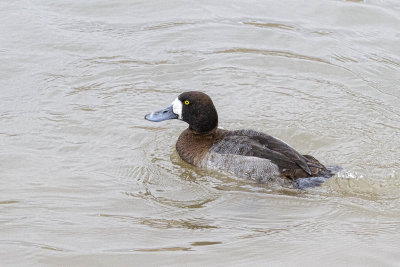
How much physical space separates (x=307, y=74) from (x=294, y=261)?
16.2ft

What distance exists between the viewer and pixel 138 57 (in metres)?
10.6

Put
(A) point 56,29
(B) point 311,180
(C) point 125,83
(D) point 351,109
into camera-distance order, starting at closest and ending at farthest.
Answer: (B) point 311,180, (D) point 351,109, (C) point 125,83, (A) point 56,29

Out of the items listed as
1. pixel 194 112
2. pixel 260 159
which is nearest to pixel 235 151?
pixel 260 159

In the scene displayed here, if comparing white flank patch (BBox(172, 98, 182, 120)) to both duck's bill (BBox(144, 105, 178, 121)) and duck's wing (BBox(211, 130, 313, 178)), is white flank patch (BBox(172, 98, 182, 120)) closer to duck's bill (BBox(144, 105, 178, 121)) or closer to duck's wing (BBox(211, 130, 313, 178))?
duck's bill (BBox(144, 105, 178, 121))

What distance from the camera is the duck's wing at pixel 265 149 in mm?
7496

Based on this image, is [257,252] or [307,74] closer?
[257,252]

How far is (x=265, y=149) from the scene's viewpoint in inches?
299

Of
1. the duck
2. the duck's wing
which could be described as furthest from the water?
the duck's wing

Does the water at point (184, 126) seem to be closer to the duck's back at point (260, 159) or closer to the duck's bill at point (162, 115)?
the duck's back at point (260, 159)

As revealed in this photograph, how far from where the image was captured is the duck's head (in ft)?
26.8

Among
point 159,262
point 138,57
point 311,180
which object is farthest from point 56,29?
point 159,262

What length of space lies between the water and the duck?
0.50 feet

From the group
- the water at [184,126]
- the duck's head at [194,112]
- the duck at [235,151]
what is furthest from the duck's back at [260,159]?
the duck's head at [194,112]

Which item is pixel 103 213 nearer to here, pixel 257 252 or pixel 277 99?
pixel 257 252
